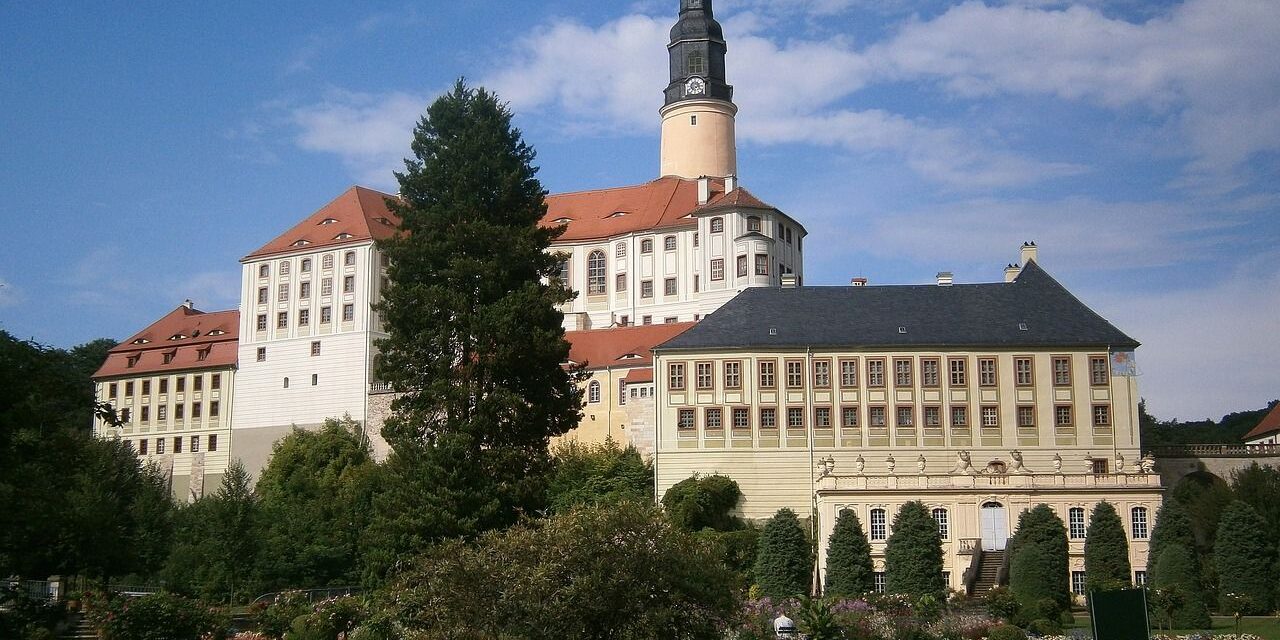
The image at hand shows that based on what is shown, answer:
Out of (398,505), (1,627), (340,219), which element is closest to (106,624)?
(1,627)

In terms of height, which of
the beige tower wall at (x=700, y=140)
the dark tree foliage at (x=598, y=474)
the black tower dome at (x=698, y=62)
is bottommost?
the dark tree foliage at (x=598, y=474)

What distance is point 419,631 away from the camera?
23.9 m

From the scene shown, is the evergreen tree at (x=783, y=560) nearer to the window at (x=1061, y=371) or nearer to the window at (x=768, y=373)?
the window at (x=768, y=373)

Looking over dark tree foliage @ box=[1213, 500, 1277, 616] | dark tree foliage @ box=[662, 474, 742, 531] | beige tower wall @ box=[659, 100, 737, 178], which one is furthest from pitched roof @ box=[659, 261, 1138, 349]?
beige tower wall @ box=[659, 100, 737, 178]

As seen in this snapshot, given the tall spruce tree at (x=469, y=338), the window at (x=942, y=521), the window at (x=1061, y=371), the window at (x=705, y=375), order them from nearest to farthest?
the tall spruce tree at (x=469, y=338)
the window at (x=942, y=521)
the window at (x=1061, y=371)
the window at (x=705, y=375)

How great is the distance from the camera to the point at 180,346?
3543 inches

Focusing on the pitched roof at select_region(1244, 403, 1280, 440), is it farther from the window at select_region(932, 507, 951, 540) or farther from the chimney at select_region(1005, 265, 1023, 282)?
the window at select_region(932, 507, 951, 540)

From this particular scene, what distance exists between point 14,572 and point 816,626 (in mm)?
26413

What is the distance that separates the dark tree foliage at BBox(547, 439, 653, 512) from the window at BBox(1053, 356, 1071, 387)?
17292 mm

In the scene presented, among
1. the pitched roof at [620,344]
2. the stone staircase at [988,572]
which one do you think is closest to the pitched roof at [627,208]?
the pitched roof at [620,344]

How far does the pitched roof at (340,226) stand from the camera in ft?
283

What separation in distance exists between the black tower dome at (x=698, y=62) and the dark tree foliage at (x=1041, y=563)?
5461cm

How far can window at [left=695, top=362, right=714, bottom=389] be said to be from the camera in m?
58.0

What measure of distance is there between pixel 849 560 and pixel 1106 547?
8288 millimetres
